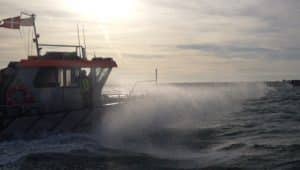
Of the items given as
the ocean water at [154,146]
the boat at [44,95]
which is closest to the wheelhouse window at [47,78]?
the boat at [44,95]

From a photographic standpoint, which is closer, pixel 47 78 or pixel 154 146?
pixel 154 146

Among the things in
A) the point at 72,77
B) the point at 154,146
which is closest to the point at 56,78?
the point at 72,77

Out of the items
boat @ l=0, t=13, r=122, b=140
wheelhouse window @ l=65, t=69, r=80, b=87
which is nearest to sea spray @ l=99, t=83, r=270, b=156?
boat @ l=0, t=13, r=122, b=140

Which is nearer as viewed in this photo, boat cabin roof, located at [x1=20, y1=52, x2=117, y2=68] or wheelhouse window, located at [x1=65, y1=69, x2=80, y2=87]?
boat cabin roof, located at [x1=20, y1=52, x2=117, y2=68]

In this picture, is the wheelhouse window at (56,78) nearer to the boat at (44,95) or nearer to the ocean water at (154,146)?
the boat at (44,95)

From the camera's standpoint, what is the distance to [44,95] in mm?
14023

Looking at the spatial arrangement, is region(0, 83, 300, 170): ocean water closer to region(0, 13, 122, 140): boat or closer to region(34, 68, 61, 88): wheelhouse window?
region(0, 13, 122, 140): boat

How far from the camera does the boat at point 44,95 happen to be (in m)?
13.3

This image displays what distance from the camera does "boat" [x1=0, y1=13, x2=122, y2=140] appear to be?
523 inches

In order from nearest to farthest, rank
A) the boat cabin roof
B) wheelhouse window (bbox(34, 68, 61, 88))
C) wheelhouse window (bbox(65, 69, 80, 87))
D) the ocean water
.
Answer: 1. the ocean water
2. the boat cabin roof
3. wheelhouse window (bbox(34, 68, 61, 88))
4. wheelhouse window (bbox(65, 69, 80, 87))

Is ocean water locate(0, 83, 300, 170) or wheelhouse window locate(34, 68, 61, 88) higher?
wheelhouse window locate(34, 68, 61, 88)

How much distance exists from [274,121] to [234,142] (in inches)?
224

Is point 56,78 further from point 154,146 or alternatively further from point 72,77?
point 154,146

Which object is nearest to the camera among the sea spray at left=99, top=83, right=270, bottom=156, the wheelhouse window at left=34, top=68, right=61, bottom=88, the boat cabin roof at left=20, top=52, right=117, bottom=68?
the sea spray at left=99, top=83, right=270, bottom=156
